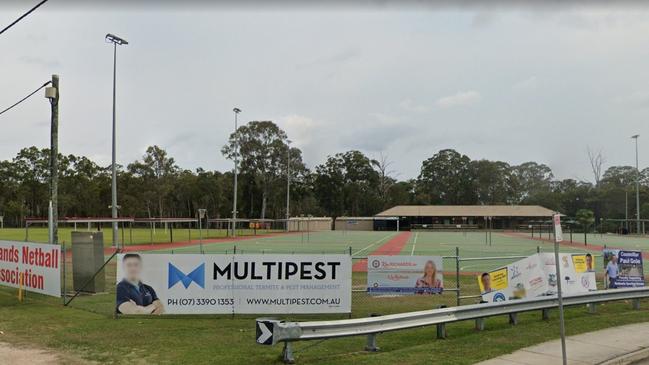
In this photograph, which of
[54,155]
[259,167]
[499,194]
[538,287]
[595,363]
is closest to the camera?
[595,363]

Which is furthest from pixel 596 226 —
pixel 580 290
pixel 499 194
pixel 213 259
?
pixel 213 259

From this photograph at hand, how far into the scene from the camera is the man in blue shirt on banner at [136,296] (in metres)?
12.5

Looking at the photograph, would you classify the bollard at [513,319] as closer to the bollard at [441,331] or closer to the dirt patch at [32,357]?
the bollard at [441,331]

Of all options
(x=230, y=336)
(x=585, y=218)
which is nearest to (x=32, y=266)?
(x=230, y=336)

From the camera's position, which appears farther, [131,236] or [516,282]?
[131,236]

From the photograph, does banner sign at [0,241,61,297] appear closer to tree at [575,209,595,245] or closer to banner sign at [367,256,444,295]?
banner sign at [367,256,444,295]

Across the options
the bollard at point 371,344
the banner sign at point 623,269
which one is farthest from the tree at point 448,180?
the bollard at point 371,344

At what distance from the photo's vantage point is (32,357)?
30.0ft

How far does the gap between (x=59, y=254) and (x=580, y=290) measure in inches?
508

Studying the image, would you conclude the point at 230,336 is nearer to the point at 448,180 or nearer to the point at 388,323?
the point at 388,323

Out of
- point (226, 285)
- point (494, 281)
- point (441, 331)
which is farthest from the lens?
point (494, 281)

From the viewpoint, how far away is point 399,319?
31.9 ft

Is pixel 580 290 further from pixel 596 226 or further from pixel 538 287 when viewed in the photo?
pixel 596 226

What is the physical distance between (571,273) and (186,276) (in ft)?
30.1
